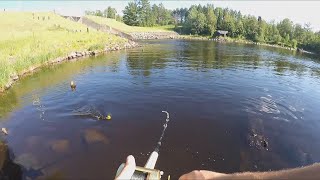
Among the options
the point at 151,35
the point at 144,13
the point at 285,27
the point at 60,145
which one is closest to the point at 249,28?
the point at 285,27

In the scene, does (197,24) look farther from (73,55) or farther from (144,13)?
(73,55)

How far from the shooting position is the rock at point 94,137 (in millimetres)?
20406

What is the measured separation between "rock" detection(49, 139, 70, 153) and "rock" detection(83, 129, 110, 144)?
4.62 feet

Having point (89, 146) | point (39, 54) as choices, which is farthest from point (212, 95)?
point (39, 54)

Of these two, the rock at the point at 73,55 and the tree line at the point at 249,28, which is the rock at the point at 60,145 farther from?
the tree line at the point at 249,28

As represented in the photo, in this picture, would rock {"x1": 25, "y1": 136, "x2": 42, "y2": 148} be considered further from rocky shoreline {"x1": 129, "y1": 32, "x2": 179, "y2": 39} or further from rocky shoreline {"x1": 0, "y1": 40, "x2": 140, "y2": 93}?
rocky shoreline {"x1": 129, "y1": 32, "x2": 179, "y2": 39}

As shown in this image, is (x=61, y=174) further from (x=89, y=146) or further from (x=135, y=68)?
(x=135, y=68)

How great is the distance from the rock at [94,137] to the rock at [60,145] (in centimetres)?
141

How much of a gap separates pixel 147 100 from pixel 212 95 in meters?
7.82

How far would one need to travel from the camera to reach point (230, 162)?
60.2 feet

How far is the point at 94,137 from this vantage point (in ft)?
68.8

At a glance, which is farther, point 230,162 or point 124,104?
point 124,104

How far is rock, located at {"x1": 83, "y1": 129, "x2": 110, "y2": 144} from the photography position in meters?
20.4

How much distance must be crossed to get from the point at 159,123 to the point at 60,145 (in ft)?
26.5
